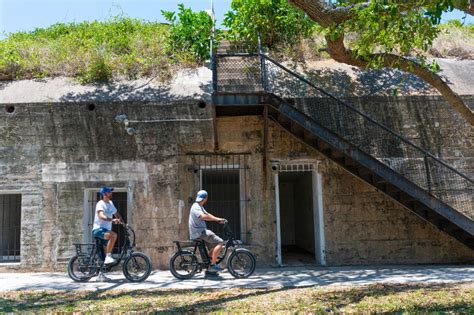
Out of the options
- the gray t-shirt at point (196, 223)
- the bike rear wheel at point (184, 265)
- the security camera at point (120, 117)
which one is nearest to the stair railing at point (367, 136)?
the security camera at point (120, 117)

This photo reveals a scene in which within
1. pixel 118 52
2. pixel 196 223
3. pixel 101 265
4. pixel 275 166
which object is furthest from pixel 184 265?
pixel 118 52

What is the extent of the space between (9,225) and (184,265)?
19.0 ft

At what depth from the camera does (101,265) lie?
8.74m

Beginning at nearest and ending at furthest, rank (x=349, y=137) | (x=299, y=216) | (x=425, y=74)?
(x=425, y=74), (x=349, y=137), (x=299, y=216)

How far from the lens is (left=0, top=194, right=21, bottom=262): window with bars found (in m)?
11.5

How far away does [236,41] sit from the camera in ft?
41.2

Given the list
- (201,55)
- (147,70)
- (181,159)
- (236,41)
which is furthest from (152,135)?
(236,41)

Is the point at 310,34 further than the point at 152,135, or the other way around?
the point at 310,34

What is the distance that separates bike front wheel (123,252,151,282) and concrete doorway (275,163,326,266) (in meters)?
3.14

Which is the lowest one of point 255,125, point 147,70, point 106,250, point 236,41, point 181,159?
point 106,250

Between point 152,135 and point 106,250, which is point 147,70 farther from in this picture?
point 106,250

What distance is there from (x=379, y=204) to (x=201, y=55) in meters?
5.87

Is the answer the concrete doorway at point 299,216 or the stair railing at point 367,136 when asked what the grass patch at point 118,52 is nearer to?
the stair railing at point 367,136

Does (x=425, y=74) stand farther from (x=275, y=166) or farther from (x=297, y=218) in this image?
(x=297, y=218)
